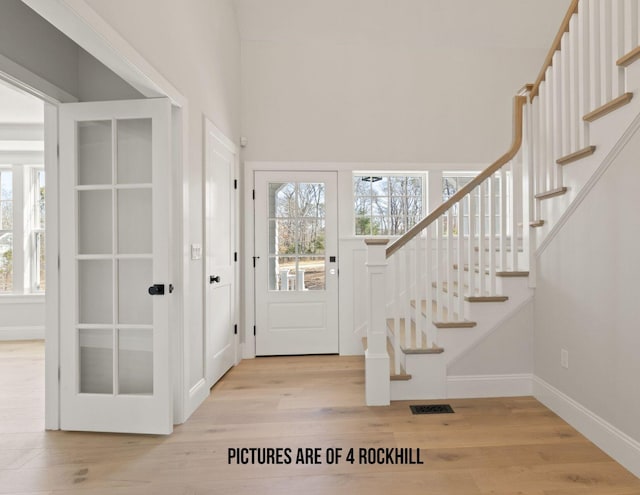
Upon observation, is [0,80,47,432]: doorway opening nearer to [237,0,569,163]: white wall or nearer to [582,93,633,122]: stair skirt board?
[237,0,569,163]: white wall

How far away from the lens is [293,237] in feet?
12.3

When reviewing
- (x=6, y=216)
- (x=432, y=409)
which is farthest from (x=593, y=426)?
(x=6, y=216)

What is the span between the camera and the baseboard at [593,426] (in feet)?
5.78

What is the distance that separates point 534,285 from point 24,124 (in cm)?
598

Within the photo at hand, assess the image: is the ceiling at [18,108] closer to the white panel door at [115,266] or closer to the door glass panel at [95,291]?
the white panel door at [115,266]

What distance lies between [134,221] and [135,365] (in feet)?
3.02

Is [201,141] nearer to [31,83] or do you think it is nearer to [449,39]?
[31,83]

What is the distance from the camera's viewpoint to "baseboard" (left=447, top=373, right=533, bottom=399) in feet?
8.63

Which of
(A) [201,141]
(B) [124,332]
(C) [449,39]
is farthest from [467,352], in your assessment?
(C) [449,39]

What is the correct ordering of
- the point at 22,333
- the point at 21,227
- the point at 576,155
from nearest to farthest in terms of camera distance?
the point at 576,155
the point at 22,333
the point at 21,227

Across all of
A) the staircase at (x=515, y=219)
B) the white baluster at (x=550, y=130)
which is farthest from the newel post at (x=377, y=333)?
the white baluster at (x=550, y=130)

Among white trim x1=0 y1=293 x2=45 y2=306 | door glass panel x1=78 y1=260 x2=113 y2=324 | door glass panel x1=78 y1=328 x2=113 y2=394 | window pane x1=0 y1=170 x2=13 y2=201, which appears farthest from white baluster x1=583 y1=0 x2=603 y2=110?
window pane x1=0 y1=170 x2=13 y2=201

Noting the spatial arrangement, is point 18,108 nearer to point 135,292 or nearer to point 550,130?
point 135,292

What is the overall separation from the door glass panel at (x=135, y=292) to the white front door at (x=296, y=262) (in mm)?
1561
